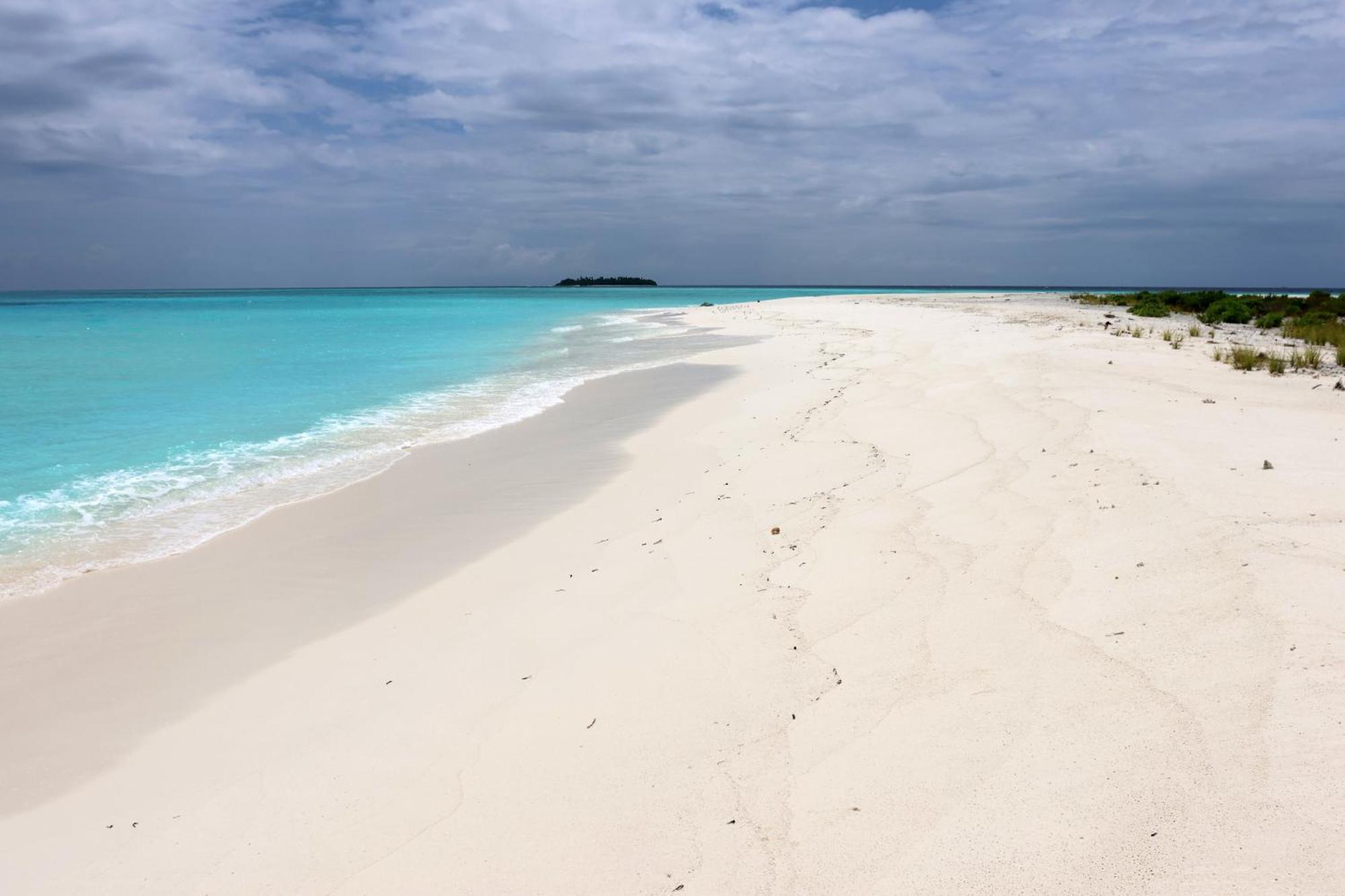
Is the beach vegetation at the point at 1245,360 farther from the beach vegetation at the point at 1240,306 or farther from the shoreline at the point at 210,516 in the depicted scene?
the beach vegetation at the point at 1240,306

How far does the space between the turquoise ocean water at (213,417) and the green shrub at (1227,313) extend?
14.6 metres

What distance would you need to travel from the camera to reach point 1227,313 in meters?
22.0

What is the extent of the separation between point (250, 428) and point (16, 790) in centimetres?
986

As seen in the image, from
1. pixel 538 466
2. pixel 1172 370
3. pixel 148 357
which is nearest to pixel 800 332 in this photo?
pixel 1172 370

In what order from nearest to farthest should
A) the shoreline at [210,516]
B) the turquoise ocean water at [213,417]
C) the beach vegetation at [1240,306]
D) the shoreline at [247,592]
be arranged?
the shoreline at [247,592], the shoreline at [210,516], the turquoise ocean water at [213,417], the beach vegetation at [1240,306]

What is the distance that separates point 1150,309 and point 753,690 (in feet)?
92.6

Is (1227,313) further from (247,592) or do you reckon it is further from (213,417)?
(247,592)

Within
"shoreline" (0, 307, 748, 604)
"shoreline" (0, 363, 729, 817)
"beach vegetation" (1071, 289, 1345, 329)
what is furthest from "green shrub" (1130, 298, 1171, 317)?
"shoreline" (0, 363, 729, 817)

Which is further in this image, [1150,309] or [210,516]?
[1150,309]

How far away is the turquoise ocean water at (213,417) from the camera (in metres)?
7.39

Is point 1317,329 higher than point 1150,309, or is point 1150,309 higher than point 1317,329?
point 1150,309

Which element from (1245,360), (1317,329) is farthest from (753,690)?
(1317,329)

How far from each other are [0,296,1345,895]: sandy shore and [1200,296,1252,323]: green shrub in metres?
17.3

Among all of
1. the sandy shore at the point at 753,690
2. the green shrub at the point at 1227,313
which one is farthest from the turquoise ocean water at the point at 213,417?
the green shrub at the point at 1227,313
